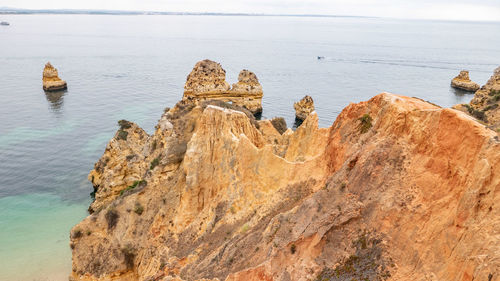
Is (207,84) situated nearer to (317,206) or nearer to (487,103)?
(487,103)

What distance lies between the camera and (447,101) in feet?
338

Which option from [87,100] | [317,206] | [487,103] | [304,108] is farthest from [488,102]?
[87,100]

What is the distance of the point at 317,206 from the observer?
19062 mm

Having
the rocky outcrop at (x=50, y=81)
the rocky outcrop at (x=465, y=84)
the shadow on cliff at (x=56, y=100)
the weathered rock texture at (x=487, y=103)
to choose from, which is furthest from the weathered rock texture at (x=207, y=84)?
the rocky outcrop at (x=465, y=84)

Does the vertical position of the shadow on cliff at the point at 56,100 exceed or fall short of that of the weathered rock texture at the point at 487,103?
it falls short

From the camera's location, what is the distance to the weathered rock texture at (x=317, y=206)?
14070mm

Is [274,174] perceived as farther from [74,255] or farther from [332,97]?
[332,97]

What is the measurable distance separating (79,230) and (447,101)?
342 ft

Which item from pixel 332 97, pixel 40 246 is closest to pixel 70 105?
pixel 40 246

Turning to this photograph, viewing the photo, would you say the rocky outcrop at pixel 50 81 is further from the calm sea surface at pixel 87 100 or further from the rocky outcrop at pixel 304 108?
the rocky outcrop at pixel 304 108

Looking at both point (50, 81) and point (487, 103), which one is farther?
point (50, 81)

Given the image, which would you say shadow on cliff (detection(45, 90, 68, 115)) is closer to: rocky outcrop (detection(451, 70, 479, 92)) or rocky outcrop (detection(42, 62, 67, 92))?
rocky outcrop (detection(42, 62, 67, 92))

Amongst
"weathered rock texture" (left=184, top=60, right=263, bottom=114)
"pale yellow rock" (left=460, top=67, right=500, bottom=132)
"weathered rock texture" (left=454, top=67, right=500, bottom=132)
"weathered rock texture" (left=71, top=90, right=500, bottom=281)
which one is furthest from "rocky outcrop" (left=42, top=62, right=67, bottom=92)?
"pale yellow rock" (left=460, top=67, right=500, bottom=132)

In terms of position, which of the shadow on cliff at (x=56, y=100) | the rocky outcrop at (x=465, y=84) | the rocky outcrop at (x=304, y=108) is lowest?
the shadow on cliff at (x=56, y=100)
